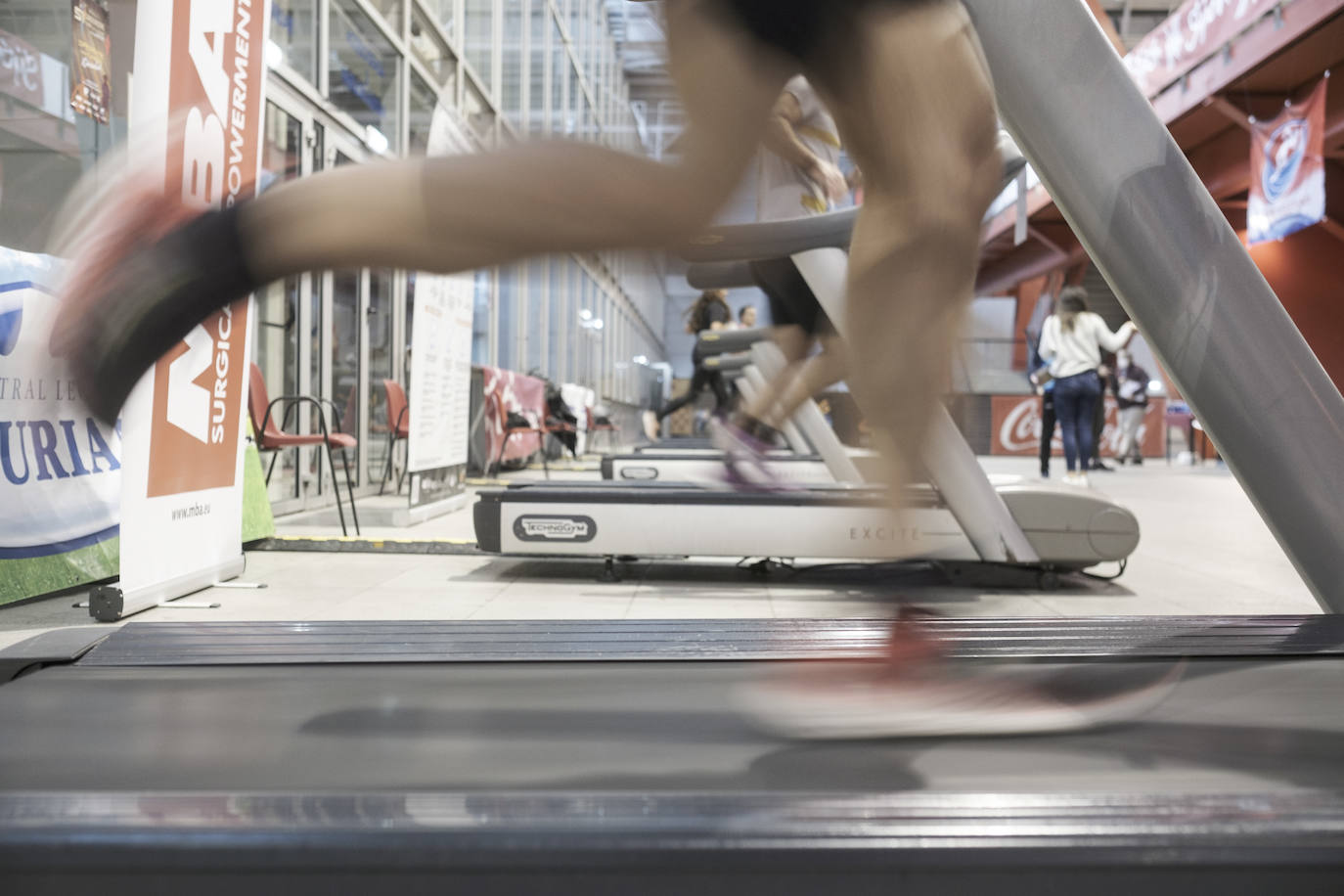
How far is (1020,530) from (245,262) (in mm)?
2310

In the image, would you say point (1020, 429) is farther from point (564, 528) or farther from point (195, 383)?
point (195, 383)

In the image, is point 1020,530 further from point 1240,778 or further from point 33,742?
point 33,742

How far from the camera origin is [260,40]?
2.52m

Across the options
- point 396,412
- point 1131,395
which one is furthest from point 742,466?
point 1131,395

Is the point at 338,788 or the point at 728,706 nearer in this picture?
the point at 338,788

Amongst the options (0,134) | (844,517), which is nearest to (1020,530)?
(844,517)

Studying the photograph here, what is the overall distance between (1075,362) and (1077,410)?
1.11ft

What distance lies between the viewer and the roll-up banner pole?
207 centimetres

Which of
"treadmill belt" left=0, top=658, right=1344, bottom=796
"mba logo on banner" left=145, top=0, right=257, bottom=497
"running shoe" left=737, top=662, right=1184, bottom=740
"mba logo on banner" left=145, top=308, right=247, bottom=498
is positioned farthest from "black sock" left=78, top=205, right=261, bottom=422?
"mba logo on banner" left=145, top=308, right=247, bottom=498

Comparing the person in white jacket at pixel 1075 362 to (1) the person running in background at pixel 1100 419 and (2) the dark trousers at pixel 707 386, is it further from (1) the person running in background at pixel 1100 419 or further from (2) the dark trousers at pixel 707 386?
(2) the dark trousers at pixel 707 386

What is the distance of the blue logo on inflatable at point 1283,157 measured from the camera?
23.1ft

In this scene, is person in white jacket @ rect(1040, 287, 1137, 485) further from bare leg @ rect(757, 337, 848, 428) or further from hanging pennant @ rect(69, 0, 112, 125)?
hanging pennant @ rect(69, 0, 112, 125)

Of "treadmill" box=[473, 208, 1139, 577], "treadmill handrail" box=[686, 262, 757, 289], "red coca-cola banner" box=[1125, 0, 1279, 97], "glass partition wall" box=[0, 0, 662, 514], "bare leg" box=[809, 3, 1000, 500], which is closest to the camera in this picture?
"bare leg" box=[809, 3, 1000, 500]

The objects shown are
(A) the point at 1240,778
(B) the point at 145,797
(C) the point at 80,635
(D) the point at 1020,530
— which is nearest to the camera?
(B) the point at 145,797
